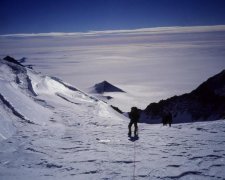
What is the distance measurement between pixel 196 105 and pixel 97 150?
258ft

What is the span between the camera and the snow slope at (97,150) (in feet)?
32.0

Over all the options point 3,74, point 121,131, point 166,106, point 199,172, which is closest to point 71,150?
point 121,131

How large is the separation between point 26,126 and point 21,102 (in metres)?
4.68

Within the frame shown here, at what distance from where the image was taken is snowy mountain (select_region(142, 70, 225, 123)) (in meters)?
80.4

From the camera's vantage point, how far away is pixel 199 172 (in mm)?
9430

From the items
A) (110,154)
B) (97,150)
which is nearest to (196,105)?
(97,150)

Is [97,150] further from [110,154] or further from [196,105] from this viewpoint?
[196,105]

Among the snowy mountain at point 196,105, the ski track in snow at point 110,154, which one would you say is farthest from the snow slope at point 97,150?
the snowy mountain at point 196,105

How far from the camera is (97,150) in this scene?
40.2ft

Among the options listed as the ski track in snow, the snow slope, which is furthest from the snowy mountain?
the ski track in snow

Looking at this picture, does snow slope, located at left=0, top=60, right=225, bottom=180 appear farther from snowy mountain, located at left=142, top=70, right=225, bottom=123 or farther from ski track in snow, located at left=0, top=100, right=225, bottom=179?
snowy mountain, located at left=142, top=70, right=225, bottom=123

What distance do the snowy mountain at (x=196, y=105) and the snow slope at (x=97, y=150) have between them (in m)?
66.5

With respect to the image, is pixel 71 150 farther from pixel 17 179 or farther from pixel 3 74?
pixel 3 74

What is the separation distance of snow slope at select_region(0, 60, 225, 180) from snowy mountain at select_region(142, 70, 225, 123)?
218ft
